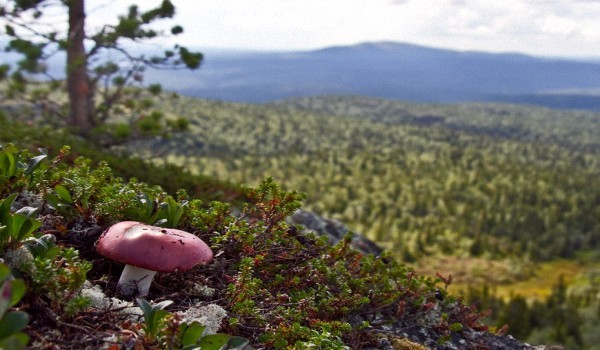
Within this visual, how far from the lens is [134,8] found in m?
18.5

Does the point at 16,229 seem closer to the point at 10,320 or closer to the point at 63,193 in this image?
the point at 63,193

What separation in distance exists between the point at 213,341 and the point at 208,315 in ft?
1.93

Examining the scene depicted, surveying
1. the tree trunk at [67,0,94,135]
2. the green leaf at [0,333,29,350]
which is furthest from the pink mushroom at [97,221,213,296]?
the tree trunk at [67,0,94,135]

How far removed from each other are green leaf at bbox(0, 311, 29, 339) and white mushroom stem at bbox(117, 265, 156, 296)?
4.46 feet

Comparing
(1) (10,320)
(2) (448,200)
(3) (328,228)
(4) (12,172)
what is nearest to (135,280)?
(1) (10,320)

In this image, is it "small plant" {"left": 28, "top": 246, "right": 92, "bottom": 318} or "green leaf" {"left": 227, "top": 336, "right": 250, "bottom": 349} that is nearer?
"small plant" {"left": 28, "top": 246, "right": 92, "bottom": 318}

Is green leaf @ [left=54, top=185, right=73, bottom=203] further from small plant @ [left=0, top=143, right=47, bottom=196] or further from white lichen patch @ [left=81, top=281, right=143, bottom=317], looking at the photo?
white lichen patch @ [left=81, top=281, right=143, bottom=317]

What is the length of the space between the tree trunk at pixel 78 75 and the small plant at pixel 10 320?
1550 centimetres

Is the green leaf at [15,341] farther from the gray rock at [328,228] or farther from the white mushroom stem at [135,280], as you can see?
the gray rock at [328,228]

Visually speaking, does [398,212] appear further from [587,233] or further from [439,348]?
[439,348]

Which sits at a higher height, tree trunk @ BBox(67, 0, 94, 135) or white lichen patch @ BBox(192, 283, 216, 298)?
tree trunk @ BBox(67, 0, 94, 135)

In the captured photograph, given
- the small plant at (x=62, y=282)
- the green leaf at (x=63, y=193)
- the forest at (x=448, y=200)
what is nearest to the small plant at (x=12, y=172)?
the green leaf at (x=63, y=193)

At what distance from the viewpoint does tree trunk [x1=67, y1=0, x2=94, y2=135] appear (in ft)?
56.9

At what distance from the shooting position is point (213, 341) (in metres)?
3.41
